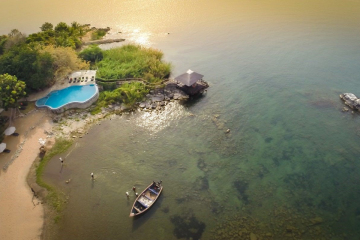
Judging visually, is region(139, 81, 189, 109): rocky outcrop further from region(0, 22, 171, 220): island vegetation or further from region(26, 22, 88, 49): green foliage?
region(26, 22, 88, 49): green foliage

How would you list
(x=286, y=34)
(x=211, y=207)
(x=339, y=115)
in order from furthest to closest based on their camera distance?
(x=286, y=34) < (x=339, y=115) < (x=211, y=207)

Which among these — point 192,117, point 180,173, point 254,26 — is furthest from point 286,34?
point 180,173

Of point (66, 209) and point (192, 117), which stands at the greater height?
point (192, 117)

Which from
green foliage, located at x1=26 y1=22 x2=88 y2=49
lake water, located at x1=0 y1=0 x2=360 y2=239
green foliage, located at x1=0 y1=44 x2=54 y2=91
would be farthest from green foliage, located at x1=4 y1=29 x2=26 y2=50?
lake water, located at x1=0 y1=0 x2=360 y2=239

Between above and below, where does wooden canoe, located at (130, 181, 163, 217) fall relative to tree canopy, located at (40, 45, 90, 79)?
below

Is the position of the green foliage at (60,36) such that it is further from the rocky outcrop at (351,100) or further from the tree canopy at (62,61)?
the rocky outcrop at (351,100)

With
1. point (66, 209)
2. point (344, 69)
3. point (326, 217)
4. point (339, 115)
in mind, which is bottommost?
point (66, 209)

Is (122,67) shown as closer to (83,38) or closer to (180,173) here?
(83,38)
